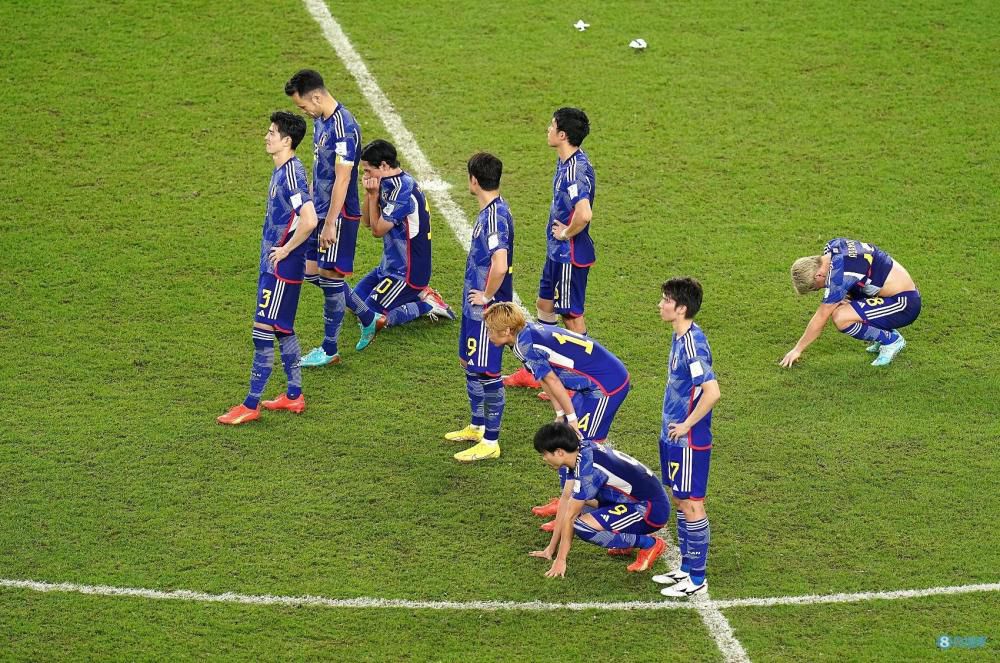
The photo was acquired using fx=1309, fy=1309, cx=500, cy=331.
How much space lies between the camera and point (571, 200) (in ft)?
34.0

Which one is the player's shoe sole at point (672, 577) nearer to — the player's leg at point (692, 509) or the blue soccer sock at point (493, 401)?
the player's leg at point (692, 509)

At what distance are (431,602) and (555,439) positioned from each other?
1329mm

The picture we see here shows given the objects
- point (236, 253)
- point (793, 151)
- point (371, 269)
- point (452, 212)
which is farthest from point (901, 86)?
point (236, 253)

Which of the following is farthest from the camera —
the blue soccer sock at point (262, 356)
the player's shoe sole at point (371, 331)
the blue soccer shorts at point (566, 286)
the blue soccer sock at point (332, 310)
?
the player's shoe sole at point (371, 331)

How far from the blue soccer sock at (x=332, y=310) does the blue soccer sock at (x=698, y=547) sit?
3918mm

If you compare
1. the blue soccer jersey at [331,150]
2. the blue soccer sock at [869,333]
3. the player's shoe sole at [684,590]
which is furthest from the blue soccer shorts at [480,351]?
the blue soccer sock at [869,333]

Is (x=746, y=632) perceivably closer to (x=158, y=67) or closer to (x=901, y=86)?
(x=901, y=86)

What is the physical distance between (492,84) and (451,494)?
751 cm

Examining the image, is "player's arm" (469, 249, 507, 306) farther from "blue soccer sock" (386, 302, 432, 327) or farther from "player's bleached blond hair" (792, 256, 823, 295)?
"player's bleached blond hair" (792, 256, 823, 295)

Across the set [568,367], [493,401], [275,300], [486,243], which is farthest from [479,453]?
[275,300]

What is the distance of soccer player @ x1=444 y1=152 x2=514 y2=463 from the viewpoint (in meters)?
9.47

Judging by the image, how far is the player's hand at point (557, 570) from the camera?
8477mm

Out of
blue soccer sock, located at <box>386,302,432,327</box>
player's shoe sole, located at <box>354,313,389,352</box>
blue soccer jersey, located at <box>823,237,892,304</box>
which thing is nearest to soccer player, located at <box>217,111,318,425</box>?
player's shoe sole, located at <box>354,313,389,352</box>

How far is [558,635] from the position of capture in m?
8.03
